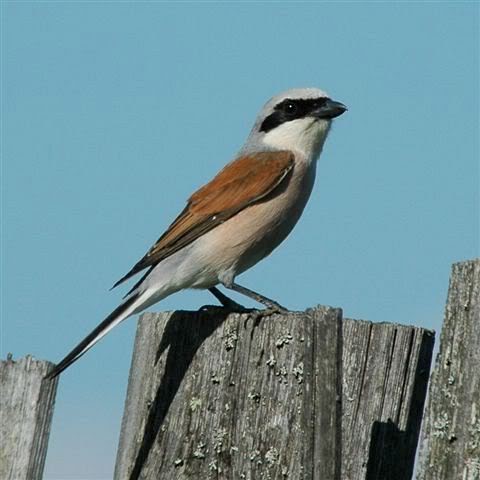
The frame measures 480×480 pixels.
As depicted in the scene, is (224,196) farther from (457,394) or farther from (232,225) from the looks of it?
(457,394)

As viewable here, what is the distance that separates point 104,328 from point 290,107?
2.70 m

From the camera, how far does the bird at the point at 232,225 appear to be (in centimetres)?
546

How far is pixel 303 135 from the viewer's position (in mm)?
6555

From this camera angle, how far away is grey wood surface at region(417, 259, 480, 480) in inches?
115

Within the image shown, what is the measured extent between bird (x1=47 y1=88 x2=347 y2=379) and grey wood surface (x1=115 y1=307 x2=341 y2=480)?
1.73m

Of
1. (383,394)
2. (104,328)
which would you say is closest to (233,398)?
(383,394)

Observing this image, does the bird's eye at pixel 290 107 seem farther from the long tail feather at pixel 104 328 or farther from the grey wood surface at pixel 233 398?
the grey wood surface at pixel 233 398

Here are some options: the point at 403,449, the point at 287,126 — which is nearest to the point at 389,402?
the point at 403,449

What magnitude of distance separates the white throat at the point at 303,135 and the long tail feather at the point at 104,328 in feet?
6.25

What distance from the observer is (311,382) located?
9.12 feet

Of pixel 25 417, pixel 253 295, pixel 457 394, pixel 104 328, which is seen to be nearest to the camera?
pixel 25 417

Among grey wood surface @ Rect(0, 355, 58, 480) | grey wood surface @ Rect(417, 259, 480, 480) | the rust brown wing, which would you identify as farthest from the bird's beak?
grey wood surface @ Rect(0, 355, 58, 480)

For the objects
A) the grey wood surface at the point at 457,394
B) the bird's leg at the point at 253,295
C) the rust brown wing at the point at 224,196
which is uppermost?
the rust brown wing at the point at 224,196

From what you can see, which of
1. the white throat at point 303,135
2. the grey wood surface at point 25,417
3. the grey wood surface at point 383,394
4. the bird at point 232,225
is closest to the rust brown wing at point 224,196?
the bird at point 232,225
